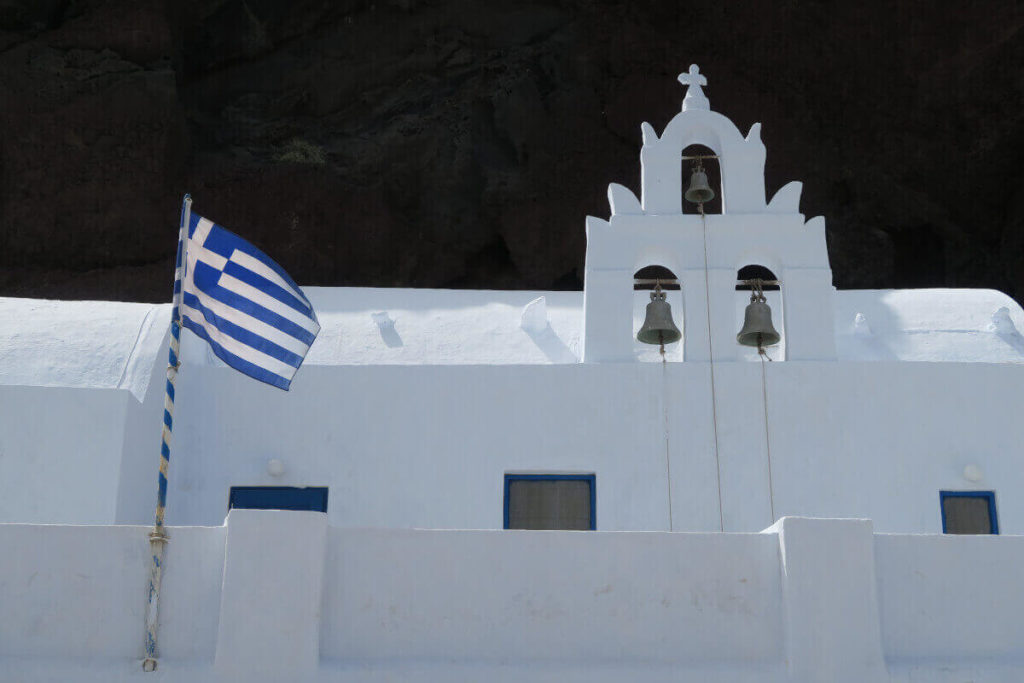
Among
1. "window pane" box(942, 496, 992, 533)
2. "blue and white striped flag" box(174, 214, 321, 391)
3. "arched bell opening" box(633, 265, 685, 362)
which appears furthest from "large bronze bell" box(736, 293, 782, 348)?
"blue and white striped flag" box(174, 214, 321, 391)

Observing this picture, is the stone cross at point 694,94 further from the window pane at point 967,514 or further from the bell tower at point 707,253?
the window pane at point 967,514

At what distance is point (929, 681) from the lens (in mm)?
7969

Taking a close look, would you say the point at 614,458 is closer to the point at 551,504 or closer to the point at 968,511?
the point at 551,504

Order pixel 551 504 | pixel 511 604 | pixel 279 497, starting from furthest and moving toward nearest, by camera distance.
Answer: pixel 279 497 < pixel 551 504 < pixel 511 604

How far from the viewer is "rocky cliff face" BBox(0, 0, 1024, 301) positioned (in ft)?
75.9

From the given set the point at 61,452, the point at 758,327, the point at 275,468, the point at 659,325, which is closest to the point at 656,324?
the point at 659,325

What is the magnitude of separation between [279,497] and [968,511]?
5.25m

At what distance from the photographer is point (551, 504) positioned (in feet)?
36.8

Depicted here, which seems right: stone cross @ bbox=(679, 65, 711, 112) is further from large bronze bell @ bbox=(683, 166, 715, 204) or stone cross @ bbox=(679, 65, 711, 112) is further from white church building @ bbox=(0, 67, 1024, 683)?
large bronze bell @ bbox=(683, 166, 715, 204)

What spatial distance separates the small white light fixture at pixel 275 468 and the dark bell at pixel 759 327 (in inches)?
146

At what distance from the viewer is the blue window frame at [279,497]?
1130 centimetres

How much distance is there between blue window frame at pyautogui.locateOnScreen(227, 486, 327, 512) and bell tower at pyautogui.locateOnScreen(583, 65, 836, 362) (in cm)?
234

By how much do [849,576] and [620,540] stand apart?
126cm

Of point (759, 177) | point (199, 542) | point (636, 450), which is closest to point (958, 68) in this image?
point (759, 177)
